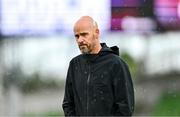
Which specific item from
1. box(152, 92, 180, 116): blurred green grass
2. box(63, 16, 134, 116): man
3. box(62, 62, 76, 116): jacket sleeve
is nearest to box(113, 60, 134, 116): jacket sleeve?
box(63, 16, 134, 116): man

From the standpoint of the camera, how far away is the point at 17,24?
778cm

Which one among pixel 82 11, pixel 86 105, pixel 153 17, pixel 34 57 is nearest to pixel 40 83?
pixel 34 57

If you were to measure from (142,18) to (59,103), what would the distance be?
149 cm

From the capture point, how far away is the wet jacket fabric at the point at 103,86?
397cm

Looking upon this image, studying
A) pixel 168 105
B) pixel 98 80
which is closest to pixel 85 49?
pixel 98 80

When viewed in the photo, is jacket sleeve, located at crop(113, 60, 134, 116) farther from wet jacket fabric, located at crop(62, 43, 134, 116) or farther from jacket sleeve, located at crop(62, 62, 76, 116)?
jacket sleeve, located at crop(62, 62, 76, 116)

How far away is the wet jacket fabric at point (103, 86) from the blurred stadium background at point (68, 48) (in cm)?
371

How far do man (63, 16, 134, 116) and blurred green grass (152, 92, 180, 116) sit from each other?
3.94 m

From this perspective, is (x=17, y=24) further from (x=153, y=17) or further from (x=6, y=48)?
(x=153, y=17)

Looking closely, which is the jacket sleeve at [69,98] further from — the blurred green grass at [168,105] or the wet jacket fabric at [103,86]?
the blurred green grass at [168,105]

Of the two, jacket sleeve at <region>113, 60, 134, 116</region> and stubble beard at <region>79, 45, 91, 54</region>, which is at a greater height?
stubble beard at <region>79, 45, 91, 54</region>

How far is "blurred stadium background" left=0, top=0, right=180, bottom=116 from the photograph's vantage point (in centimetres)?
777

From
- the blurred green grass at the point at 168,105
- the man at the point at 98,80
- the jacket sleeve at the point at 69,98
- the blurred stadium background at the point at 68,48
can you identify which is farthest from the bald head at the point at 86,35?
the blurred green grass at the point at 168,105

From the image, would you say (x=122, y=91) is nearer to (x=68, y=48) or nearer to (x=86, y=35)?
(x=86, y=35)
